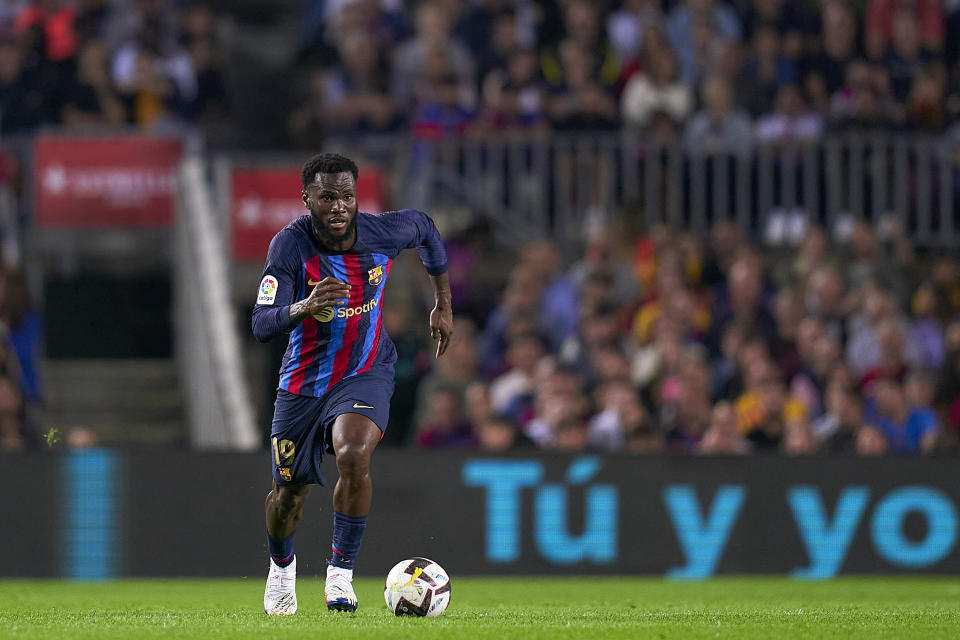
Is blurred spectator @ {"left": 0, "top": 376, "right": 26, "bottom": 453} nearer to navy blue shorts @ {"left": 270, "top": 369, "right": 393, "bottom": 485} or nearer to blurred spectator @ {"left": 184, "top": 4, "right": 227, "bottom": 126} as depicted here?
blurred spectator @ {"left": 184, "top": 4, "right": 227, "bottom": 126}

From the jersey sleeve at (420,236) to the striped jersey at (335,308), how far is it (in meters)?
0.03

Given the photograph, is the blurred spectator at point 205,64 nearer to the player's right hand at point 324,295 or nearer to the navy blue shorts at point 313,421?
the navy blue shorts at point 313,421

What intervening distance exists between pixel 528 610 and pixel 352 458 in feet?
5.51

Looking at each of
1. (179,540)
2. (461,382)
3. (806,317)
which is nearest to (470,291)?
(461,382)

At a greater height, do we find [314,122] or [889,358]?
[314,122]

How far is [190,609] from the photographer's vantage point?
33.2 feet

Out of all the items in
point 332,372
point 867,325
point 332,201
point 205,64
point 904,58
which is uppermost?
point 332,201

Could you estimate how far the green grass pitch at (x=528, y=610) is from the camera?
8.26 m

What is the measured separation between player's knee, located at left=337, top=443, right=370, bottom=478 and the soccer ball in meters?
0.54

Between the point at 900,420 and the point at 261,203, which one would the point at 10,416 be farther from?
the point at 900,420

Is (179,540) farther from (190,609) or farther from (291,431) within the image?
(291,431)

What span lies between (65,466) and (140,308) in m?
4.80

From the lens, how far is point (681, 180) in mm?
17344

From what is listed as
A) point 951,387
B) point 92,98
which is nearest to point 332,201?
point 951,387
